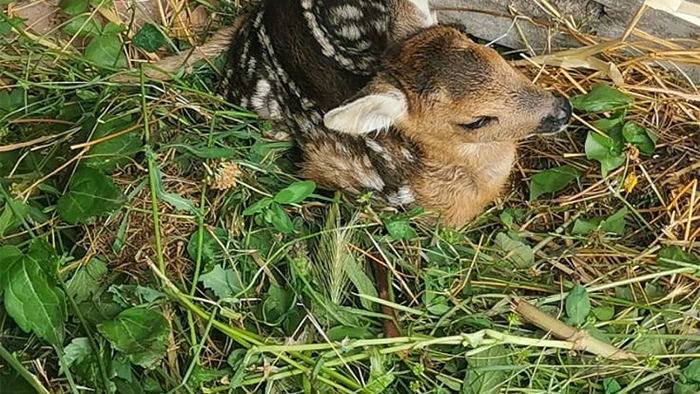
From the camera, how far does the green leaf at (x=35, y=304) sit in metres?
2.86

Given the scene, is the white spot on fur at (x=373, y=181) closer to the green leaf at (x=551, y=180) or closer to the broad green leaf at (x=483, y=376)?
the green leaf at (x=551, y=180)

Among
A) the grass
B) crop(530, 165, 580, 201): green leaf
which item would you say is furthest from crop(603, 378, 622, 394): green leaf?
crop(530, 165, 580, 201): green leaf

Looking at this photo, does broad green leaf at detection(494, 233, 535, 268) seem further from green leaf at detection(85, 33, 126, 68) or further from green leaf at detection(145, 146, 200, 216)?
green leaf at detection(85, 33, 126, 68)

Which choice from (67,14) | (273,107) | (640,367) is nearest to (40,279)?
(273,107)

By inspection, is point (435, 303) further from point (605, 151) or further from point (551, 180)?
point (605, 151)

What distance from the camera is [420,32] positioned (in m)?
3.14

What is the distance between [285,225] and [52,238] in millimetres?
747

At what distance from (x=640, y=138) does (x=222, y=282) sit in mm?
1397

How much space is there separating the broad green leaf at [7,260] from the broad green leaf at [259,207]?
68cm

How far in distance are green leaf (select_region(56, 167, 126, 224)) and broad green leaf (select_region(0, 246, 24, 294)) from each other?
0.62ft

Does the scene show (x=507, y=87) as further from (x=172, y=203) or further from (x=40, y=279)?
(x=40, y=279)

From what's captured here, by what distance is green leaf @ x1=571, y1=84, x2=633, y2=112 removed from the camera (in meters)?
3.20

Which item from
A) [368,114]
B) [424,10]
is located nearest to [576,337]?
[368,114]

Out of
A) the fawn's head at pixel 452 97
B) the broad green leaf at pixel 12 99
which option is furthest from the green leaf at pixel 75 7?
the fawn's head at pixel 452 97
